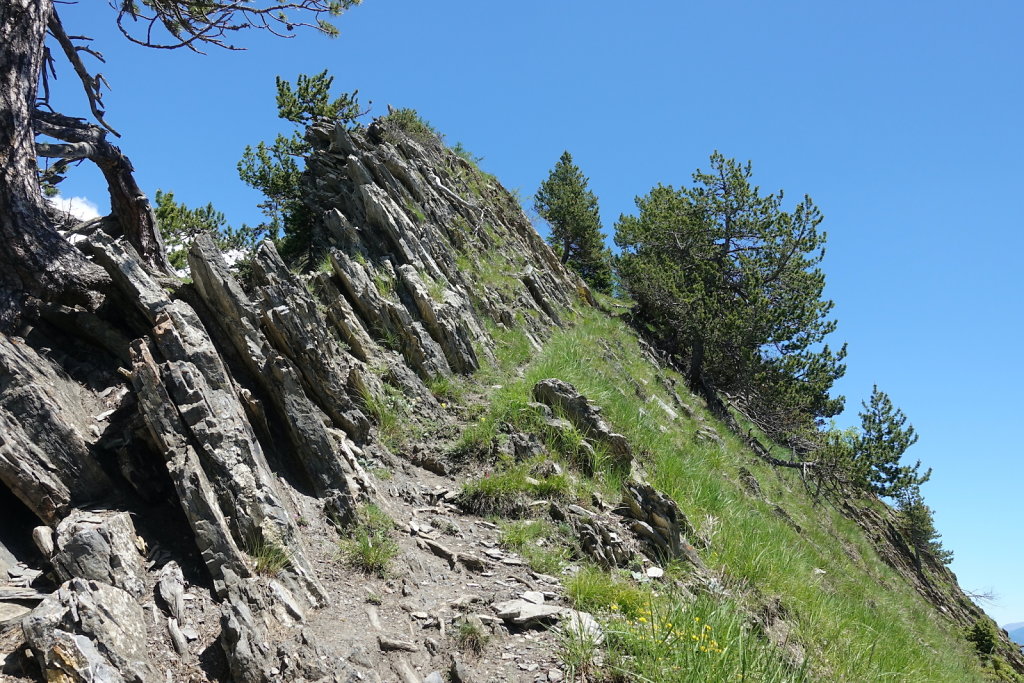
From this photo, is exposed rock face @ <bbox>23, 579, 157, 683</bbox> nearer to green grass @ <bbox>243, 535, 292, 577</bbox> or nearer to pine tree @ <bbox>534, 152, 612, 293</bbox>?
green grass @ <bbox>243, 535, 292, 577</bbox>

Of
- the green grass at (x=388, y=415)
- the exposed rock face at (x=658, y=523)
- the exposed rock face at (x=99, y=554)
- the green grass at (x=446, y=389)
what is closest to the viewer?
the exposed rock face at (x=99, y=554)

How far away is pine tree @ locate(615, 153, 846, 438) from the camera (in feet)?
71.0

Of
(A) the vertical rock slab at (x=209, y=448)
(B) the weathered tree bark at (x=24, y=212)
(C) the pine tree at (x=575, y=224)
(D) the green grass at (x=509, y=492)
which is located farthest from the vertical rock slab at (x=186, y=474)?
(C) the pine tree at (x=575, y=224)

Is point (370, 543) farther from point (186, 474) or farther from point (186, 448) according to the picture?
point (186, 448)

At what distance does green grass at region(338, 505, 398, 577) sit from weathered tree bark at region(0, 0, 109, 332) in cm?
389

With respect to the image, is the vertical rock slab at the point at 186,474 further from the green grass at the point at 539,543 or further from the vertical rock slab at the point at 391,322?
the vertical rock slab at the point at 391,322

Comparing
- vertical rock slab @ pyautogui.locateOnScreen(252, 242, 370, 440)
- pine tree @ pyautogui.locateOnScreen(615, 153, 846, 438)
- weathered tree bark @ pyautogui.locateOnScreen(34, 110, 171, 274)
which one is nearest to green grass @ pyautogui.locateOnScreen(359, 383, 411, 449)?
vertical rock slab @ pyautogui.locateOnScreen(252, 242, 370, 440)

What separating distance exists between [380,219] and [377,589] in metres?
9.01

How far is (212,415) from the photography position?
6047 mm

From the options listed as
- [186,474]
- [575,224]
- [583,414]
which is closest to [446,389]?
[583,414]

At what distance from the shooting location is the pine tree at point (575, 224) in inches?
1490

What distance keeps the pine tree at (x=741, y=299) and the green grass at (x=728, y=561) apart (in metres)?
5.03

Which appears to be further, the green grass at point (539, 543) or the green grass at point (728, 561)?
the green grass at point (539, 543)

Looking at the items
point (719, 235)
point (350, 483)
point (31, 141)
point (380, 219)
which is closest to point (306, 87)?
point (380, 219)
